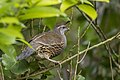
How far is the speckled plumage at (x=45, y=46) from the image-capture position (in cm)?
209

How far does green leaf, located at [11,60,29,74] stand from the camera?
6.56 ft

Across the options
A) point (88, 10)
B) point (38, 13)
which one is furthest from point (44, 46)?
point (38, 13)

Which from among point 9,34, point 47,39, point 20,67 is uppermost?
point 47,39

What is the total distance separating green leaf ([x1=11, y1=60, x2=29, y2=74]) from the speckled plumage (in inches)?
2.0

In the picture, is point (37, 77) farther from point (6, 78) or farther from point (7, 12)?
point (7, 12)

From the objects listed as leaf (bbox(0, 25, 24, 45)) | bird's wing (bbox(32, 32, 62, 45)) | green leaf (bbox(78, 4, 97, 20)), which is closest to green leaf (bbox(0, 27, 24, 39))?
leaf (bbox(0, 25, 24, 45))

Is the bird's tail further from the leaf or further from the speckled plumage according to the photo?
the leaf

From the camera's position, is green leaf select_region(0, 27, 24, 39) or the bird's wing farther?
the bird's wing

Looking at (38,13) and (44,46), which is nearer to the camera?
(38,13)

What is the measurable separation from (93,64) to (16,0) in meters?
2.76

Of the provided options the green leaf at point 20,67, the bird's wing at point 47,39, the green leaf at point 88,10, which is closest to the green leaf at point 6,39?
the green leaf at point 88,10

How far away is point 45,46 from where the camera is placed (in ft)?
7.34

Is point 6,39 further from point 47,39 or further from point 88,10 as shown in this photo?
point 47,39

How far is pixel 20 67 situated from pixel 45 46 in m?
0.27
